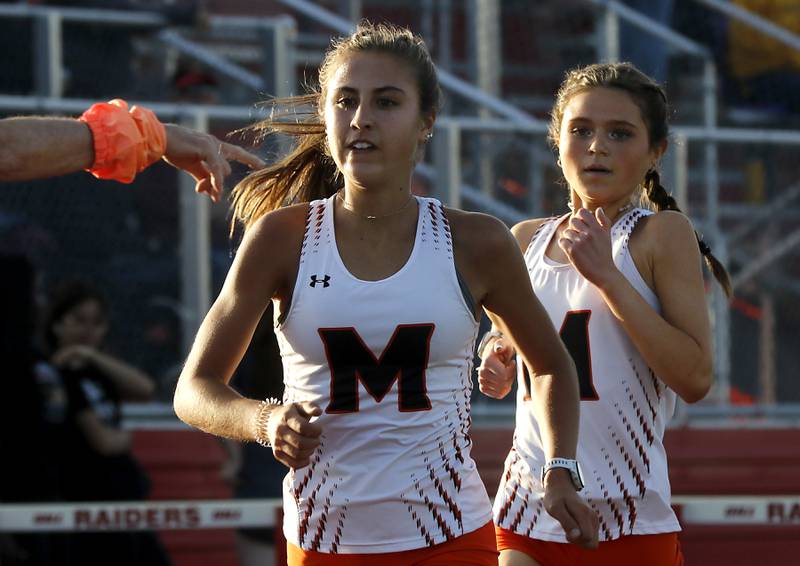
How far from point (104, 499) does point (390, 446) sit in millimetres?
4196

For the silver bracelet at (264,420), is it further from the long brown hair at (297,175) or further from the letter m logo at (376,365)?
the long brown hair at (297,175)

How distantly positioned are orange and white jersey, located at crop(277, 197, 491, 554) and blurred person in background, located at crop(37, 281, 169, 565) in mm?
4027

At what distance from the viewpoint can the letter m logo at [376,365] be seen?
331 centimetres

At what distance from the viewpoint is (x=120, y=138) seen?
3441 millimetres

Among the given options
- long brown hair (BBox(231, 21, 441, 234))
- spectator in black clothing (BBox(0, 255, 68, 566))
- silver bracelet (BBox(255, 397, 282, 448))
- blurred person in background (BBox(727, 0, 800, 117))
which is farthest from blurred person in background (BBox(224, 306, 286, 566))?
blurred person in background (BBox(727, 0, 800, 117))

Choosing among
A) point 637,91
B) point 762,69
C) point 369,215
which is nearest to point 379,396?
point 369,215

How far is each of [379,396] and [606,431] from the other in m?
0.92

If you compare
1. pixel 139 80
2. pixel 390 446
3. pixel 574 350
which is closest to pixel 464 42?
pixel 139 80

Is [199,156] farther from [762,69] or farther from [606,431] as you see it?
[762,69]

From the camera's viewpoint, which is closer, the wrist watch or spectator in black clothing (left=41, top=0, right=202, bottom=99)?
the wrist watch

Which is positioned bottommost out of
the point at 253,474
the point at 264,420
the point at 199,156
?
the point at 253,474

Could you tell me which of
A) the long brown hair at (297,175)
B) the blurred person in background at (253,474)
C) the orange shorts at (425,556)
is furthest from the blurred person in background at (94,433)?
the orange shorts at (425,556)

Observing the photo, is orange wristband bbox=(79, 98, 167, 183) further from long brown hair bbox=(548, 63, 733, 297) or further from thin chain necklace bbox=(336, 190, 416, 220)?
long brown hair bbox=(548, 63, 733, 297)

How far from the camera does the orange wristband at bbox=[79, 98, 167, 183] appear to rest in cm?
342
